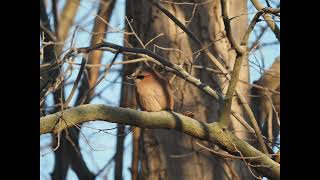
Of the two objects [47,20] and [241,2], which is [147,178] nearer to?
[241,2]

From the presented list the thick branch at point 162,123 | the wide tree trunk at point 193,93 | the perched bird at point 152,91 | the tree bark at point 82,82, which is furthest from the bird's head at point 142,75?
the tree bark at point 82,82

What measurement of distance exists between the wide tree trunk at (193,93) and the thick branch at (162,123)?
99 centimetres

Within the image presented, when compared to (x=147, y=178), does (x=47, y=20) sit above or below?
above

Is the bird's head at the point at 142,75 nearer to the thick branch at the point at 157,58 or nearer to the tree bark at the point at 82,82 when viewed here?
the thick branch at the point at 157,58

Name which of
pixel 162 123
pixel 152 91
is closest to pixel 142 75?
pixel 152 91

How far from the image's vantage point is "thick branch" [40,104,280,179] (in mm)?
3262

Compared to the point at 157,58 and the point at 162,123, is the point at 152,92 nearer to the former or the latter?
the point at 157,58

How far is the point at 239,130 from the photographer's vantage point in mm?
4633

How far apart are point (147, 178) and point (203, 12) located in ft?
4.45

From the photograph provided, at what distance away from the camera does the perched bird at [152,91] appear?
4.15 m

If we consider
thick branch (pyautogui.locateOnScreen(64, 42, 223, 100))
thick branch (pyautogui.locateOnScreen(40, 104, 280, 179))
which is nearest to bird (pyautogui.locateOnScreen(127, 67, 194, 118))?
thick branch (pyautogui.locateOnScreen(64, 42, 223, 100))

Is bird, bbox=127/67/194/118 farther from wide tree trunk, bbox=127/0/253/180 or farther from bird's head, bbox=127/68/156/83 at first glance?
wide tree trunk, bbox=127/0/253/180
